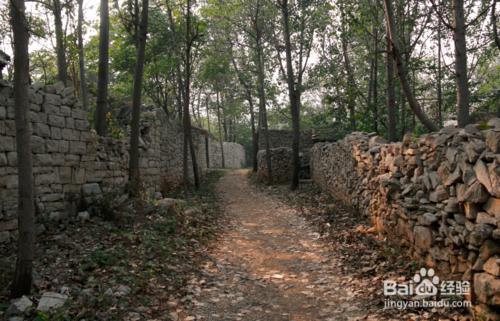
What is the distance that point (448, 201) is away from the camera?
13.3ft

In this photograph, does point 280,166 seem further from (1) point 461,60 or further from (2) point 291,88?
(1) point 461,60

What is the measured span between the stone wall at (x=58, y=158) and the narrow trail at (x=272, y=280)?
2.92m

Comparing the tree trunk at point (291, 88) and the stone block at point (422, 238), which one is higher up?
the tree trunk at point (291, 88)

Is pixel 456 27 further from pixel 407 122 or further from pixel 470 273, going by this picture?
pixel 407 122

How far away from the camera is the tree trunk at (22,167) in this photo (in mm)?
3795

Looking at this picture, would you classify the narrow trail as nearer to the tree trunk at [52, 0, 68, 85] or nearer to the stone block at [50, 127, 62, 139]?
the stone block at [50, 127, 62, 139]

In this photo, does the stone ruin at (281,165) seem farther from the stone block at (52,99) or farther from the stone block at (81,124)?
the stone block at (52,99)

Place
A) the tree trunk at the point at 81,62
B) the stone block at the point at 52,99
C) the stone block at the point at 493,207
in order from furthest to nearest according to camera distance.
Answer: the tree trunk at the point at 81,62, the stone block at the point at 52,99, the stone block at the point at 493,207

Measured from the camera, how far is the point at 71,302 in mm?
3814

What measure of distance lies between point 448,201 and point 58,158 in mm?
6304

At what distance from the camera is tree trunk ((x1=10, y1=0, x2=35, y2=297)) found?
379 cm

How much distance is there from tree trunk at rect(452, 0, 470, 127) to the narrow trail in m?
3.39

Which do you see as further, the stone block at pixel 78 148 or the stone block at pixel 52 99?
the stone block at pixel 78 148

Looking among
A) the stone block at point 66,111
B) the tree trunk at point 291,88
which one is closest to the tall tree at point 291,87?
the tree trunk at point 291,88
